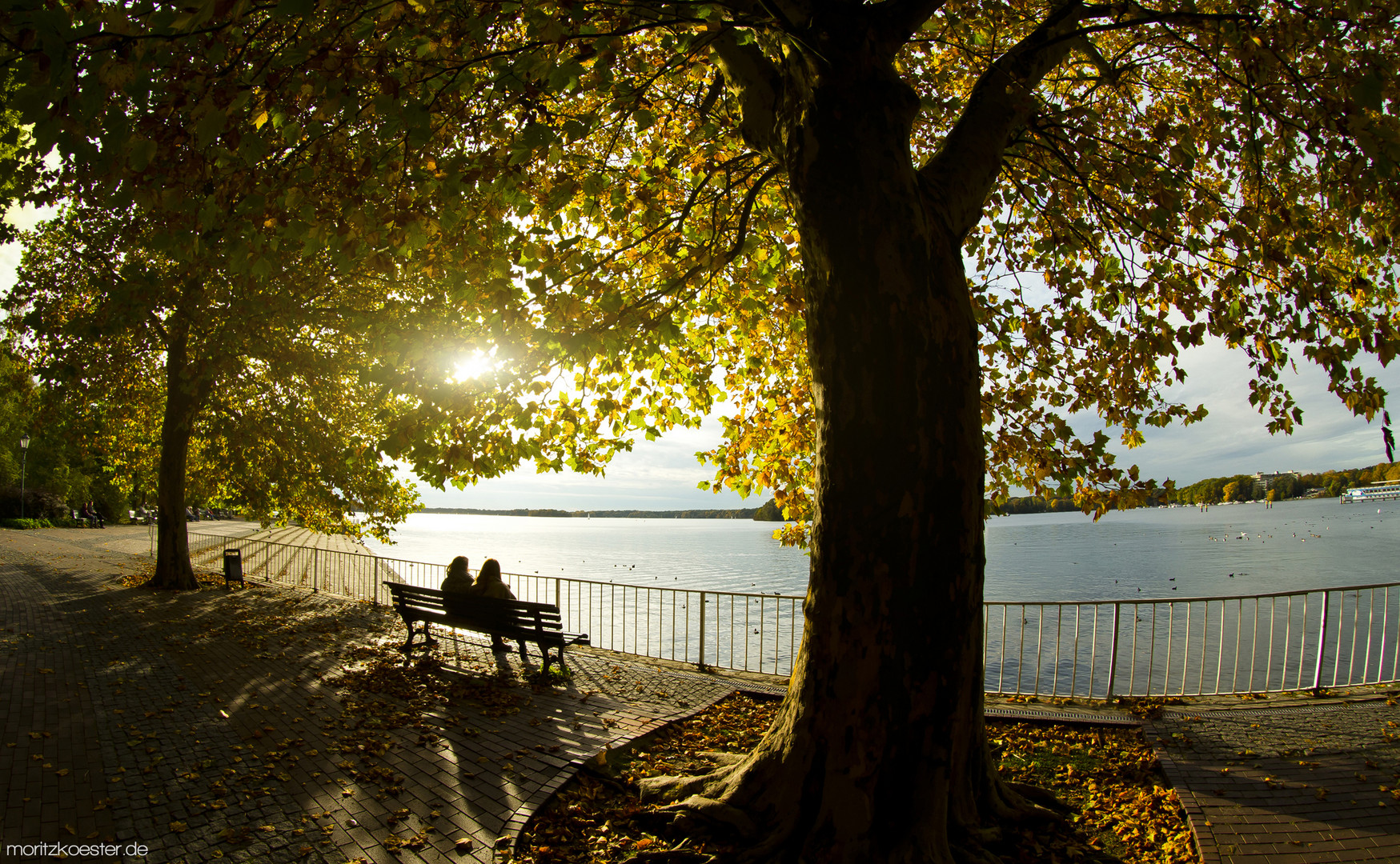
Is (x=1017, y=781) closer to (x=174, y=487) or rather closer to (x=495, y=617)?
(x=495, y=617)

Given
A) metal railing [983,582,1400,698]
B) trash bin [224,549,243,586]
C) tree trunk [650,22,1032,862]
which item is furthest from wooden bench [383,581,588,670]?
trash bin [224,549,243,586]

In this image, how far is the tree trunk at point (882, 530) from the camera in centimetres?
402

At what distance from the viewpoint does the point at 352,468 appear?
15.5m

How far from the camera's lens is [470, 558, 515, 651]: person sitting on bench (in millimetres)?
9953

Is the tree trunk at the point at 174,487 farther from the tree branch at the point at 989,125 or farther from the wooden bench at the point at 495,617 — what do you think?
the tree branch at the point at 989,125

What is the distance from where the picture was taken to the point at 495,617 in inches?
362

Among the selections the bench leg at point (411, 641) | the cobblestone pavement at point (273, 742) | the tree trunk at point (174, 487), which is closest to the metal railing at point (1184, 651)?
the cobblestone pavement at point (273, 742)

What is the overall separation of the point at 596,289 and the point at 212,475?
18.7 m

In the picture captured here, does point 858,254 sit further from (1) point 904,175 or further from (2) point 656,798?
(2) point 656,798

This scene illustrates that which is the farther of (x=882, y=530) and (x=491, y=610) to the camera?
(x=491, y=610)

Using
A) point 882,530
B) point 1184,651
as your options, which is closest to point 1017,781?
point 882,530

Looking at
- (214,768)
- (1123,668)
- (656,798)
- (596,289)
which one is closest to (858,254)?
(596,289)
